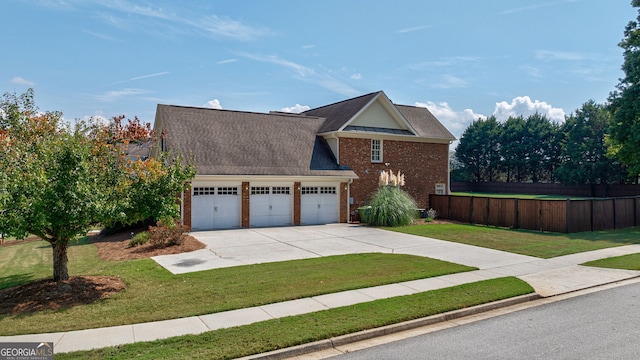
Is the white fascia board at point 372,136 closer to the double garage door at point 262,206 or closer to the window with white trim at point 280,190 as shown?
the double garage door at point 262,206

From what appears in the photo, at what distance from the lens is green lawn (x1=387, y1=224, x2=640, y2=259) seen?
1512 centimetres

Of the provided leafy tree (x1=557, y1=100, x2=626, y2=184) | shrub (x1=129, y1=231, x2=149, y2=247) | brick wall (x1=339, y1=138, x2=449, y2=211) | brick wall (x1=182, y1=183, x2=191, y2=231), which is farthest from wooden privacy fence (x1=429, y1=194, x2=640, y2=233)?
leafy tree (x1=557, y1=100, x2=626, y2=184)

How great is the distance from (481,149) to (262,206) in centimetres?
5570

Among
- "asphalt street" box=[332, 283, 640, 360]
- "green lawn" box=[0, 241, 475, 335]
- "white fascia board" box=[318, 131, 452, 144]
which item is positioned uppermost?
"white fascia board" box=[318, 131, 452, 144]

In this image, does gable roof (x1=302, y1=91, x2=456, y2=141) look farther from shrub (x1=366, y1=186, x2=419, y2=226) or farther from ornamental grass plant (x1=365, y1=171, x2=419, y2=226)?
shrub (x1=366, y1=186, x2=419, y2=226)

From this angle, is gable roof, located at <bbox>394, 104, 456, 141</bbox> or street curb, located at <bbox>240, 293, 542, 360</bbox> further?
gable roof, located at <bbox>394, 104, 456, 141</bbox>

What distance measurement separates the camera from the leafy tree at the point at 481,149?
221 ft

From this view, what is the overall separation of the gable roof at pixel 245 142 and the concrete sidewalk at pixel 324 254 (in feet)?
10.8

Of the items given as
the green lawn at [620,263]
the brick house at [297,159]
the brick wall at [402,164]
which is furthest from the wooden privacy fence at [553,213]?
the green lawn at [620,263]

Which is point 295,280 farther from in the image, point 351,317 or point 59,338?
point 59,338

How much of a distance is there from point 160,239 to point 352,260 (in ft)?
22.4

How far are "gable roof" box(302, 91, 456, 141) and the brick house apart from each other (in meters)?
0.09

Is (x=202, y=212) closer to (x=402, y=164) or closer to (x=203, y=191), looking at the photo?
(x=203, y=191)

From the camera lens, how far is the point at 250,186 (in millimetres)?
20938
